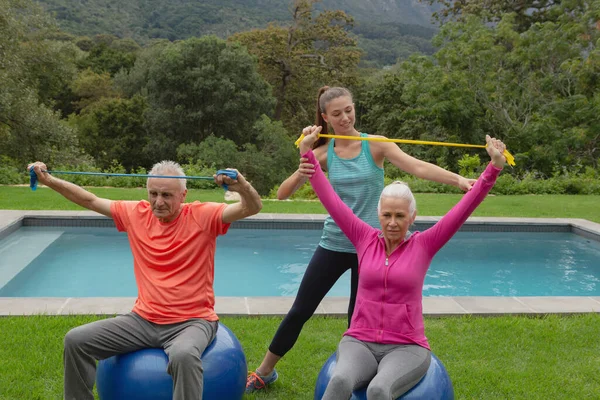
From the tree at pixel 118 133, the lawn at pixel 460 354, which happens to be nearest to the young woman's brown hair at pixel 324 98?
the lawn at pixel 460 354

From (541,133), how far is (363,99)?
11.7 m

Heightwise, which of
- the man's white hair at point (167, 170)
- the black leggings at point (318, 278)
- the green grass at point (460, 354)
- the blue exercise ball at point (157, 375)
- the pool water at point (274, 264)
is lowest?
the pool water at point (274, 264)

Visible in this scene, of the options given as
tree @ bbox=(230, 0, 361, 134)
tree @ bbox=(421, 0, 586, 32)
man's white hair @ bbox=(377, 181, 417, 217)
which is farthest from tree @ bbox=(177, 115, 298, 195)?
man's white hair @ bbox=(377, 181, 417, 217)

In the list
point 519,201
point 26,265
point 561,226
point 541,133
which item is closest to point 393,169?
point 541,133

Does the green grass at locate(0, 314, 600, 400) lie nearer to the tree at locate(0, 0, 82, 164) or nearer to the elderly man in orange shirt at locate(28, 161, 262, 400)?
the elderly man in orange shirt at locate(28, 161, 262, 400)

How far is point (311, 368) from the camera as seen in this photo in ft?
12.2

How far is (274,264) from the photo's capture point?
322 inches

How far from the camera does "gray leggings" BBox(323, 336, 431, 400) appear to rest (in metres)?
2.38

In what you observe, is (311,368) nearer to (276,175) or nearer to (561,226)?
(561,226)

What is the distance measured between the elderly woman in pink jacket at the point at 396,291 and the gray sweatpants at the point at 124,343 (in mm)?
604

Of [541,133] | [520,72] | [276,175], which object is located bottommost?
[276,175]

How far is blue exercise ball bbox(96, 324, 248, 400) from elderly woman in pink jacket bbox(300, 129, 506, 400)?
52cm

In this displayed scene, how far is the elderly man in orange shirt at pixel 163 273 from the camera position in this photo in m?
2.73

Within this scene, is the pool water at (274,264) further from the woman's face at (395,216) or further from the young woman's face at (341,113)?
the woman's face at (395,216)
